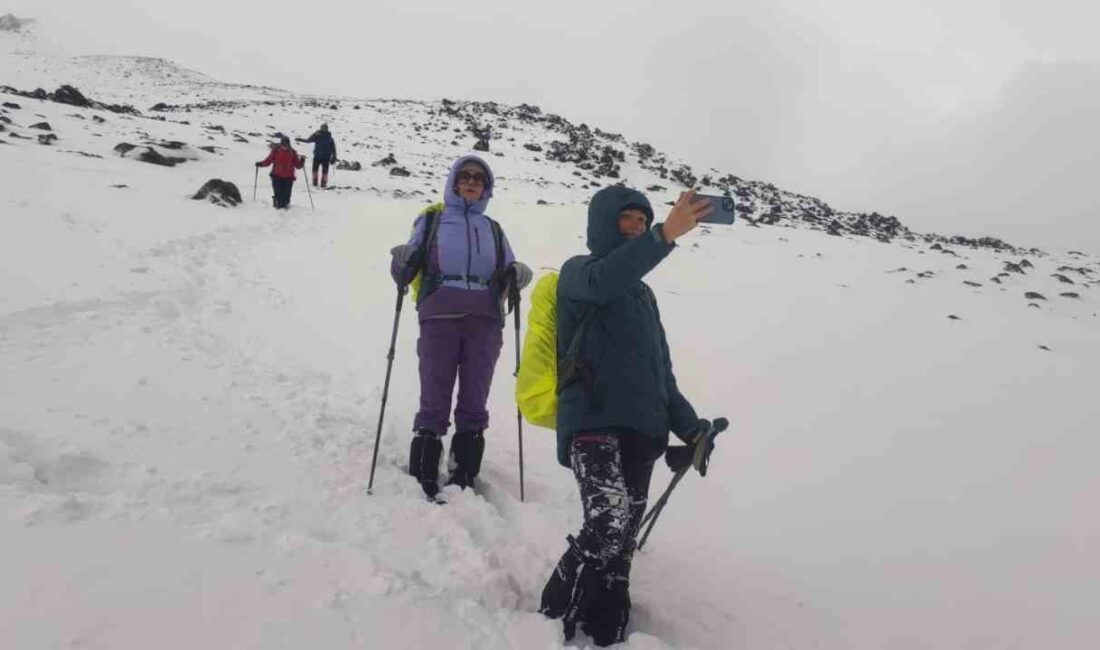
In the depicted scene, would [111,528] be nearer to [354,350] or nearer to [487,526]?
[487,526]

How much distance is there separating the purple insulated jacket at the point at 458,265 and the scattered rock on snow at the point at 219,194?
12.2 meters

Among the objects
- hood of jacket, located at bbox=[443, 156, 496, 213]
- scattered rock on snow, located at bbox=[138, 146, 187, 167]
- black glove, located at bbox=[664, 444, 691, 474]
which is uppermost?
hood of jacket, located at bbox=[443, 156, 496, 213]

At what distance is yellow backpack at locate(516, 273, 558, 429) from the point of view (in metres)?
3.08

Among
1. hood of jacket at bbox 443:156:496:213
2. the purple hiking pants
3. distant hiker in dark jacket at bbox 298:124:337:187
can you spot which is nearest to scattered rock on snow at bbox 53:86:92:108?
distant hiker in dark jacket at bbox 298:124:337:187

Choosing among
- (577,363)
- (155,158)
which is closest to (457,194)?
(577,363)

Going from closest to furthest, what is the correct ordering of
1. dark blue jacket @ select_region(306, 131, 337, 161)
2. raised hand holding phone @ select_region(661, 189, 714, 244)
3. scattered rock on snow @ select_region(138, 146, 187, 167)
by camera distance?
raised hand holding phone @ select_region(661, 189, 714, 244) → scattered rock on snow @ select_region(138, 146, 187, 167) → dark blue jacket @ select_region(306, 131, 337, 161)

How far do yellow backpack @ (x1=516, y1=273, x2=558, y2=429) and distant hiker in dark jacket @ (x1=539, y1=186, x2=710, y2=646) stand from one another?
8cm

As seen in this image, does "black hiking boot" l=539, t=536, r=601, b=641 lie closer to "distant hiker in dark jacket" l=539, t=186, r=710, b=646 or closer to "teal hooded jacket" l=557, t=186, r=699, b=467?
"distant hiker in dark jacket" l=539, t=186, r=710, b=646

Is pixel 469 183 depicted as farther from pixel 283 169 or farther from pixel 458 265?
pixel 283 169

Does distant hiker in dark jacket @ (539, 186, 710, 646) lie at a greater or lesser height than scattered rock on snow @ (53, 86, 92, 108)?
lesser

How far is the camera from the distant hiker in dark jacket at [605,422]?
2.85 metres

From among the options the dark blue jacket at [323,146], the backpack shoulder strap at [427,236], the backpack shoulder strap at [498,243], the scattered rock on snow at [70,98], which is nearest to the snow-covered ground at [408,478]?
the backpack shoulder strap at [427,236]

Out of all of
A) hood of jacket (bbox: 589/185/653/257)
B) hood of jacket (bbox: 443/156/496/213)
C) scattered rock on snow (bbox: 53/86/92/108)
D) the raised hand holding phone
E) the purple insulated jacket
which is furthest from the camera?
scattered rock on snow (bbox: 53/86/92/108)

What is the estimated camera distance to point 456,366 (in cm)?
430
